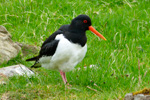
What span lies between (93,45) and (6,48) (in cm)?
201

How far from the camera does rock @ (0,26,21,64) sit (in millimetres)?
6559

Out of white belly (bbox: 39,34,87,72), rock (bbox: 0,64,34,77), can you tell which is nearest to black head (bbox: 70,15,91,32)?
white belly (bbox: 39,34,87,72)

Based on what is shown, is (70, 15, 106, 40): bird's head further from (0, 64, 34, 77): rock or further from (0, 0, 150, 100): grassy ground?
(0, 64, 34, 77): rock

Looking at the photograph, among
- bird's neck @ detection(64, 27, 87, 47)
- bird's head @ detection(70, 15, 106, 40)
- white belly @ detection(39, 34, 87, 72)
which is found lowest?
white belly @ detection(39, 34, 87, 72)

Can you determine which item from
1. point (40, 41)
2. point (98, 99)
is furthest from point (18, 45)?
point (98, 99)

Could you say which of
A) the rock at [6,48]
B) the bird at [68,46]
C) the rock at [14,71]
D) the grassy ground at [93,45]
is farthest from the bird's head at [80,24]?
the rock at [6,48]

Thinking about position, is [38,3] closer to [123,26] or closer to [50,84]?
[123,26]

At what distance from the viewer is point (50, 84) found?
213 inches

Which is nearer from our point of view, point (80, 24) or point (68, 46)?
point (68, 46)

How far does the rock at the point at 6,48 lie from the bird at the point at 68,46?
4.18ft

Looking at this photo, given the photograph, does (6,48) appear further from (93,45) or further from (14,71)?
(93,45)

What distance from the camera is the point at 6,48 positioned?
6680 millimetres

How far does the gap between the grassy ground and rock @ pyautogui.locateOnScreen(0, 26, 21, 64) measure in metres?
0.16

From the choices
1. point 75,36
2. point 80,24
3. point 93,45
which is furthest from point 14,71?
point 93,45
